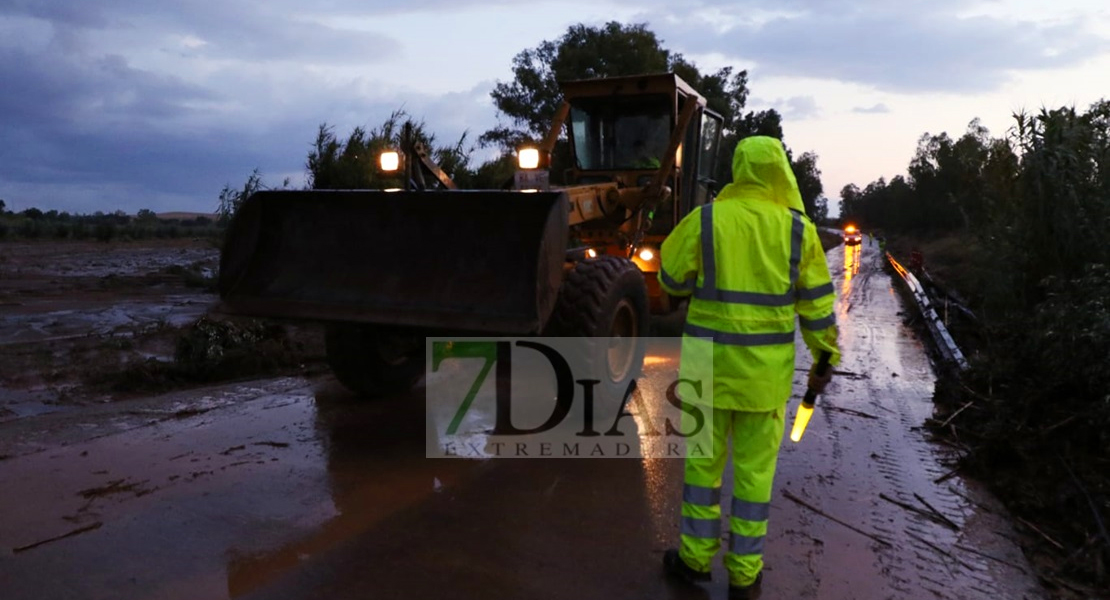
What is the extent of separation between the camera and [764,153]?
382 cm

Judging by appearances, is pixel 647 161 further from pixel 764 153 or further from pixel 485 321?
pixel 764 153

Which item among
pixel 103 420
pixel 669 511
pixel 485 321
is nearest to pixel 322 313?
pixel 485 321

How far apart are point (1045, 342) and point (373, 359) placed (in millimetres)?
5313

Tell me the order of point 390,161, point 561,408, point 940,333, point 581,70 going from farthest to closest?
point 581,70 → point 940,333 → point 390,161 → point 561,408

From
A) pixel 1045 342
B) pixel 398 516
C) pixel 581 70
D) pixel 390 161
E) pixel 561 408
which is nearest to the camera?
pixel 398 516

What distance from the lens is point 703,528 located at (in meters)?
3.80

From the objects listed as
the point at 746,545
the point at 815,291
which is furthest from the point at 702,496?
the point at 815,291

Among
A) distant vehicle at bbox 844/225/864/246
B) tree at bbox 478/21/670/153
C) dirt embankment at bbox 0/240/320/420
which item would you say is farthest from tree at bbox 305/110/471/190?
A: distant vehicle at bbox 844/225/864/246

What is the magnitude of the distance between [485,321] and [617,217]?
12.2ft

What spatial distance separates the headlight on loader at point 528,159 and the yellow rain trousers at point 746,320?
3.46m

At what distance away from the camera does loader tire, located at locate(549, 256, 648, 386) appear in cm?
612

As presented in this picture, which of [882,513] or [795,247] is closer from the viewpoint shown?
[795,247]

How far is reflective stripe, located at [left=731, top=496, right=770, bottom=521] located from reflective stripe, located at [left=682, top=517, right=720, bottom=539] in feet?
0.36

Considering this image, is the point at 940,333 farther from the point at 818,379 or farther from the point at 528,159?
the point at 818,379
